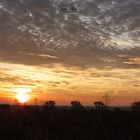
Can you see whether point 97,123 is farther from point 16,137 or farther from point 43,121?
point 16,137

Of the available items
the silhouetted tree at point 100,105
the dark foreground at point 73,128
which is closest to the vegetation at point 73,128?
the dark foreground at point 73,128

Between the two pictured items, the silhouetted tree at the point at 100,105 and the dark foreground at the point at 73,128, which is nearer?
the dark foreground at the point at 73,128

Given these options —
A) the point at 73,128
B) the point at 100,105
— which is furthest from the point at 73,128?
the point at 100,105

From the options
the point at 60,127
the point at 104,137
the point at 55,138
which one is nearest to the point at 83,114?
the point at 60,127

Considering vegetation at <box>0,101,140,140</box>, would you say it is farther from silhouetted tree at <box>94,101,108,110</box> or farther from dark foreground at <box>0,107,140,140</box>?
silhouetted tree at <box>94,101,108,110</box>

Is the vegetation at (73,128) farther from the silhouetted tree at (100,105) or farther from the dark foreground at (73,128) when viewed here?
the silhouetted tree at (100,105)

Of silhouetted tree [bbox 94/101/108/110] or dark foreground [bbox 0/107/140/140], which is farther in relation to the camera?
silhouetted tree [bbox 94/101/108/110]

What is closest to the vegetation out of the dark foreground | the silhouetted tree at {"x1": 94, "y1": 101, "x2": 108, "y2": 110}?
the dark foreground

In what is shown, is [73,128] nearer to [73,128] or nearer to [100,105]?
[73,128]

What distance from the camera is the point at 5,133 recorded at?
33.6 m

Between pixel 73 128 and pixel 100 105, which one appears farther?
pixel 100 105

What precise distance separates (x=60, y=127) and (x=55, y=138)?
9.23 m

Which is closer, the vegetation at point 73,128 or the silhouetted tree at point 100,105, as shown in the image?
the vegetation at point 73,128

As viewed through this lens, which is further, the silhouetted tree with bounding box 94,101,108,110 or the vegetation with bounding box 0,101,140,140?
the silhouetted tree with bounding box 94,101,108,110
